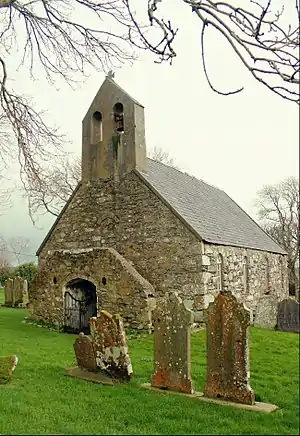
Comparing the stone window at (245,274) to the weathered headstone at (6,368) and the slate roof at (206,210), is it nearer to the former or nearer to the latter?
the slate roof at (206,210)

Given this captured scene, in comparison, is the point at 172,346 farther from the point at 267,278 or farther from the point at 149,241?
the point at 267,278

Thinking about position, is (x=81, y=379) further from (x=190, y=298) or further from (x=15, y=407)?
(x=190, y=298)

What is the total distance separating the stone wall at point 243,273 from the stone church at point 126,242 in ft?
0.15

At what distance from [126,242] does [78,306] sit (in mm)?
3162

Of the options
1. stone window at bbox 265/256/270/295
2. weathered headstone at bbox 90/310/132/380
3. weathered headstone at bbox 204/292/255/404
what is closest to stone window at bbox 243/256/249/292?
stone window at bbox 265/256/270/295

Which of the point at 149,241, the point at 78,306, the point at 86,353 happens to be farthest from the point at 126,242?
the point at 86,353

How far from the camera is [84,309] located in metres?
17.2

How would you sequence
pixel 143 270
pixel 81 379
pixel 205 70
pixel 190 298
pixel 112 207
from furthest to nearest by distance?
pixel 112 207 → pixel 143 270 → pixel 190 298 → pixel 81 379 → pixel 205 70

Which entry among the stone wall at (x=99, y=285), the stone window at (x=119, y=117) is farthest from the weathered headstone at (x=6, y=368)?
the stone window at (x=119, y=117)

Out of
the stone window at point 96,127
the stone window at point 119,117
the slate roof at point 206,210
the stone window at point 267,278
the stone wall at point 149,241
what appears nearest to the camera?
the stone wall at point 149,241

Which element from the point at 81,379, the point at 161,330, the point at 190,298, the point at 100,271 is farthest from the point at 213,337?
the point at 100,271

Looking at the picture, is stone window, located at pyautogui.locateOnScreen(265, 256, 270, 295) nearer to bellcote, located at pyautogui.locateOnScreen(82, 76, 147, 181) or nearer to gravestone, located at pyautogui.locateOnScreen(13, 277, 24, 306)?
bellcote, located at pyautogui.locateOnScreen(82, 76, 147, 181)

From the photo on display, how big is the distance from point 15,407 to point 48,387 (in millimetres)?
1303

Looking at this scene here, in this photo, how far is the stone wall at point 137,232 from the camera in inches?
605
